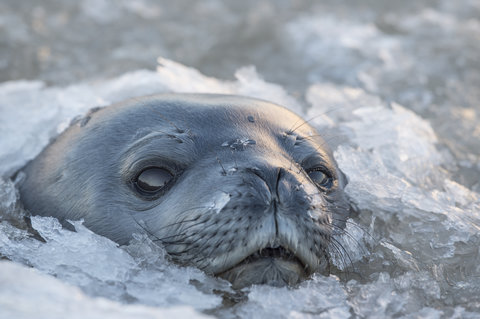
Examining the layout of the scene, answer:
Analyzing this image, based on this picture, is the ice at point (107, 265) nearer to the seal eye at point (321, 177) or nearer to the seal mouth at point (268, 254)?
the seal mouth at point (268, 254)

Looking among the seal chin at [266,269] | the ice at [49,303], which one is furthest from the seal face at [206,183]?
the ice at [49,303]

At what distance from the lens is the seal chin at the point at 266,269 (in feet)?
7.59

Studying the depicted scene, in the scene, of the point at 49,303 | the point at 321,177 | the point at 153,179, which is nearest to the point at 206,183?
the point at 153,179

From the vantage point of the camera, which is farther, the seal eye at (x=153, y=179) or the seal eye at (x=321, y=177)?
the seal eye at (x=321, y=177)

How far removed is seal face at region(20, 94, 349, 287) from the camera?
7.64 ft

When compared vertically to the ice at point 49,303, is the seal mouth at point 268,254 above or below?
above

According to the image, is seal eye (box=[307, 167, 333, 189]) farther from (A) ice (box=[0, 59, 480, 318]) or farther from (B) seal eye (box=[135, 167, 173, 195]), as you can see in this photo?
(B) seal eye (box=[135, 167, 173, 195])

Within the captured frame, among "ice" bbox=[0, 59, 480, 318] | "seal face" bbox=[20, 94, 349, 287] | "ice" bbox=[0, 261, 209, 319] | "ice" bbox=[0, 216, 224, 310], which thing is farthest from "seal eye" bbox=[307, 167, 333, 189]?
"ice" bbox=[0, 261, 209, 319]

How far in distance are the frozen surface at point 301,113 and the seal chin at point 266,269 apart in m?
0.04

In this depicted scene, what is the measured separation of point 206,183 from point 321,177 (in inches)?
27.3

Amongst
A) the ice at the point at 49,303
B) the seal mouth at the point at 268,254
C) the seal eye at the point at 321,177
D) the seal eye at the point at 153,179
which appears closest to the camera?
the ice at the point at 49,303

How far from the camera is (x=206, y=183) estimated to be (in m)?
2.56

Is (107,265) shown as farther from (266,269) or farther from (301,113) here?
(301,113)

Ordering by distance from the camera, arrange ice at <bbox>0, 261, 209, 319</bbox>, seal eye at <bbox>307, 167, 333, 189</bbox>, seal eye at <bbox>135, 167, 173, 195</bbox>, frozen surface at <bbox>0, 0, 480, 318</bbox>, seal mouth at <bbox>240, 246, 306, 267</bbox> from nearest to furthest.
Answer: ice at <bbox>0, 261, 209, 319</bbox>
seal mouth at <bbox>240, 246, 306, 267</bbox>
frozen surface at <bbox>0, 0, 480, 318</bbox>
seal eye at <bbox>135, 167, 173, 195</bbox>
seal eye at <bbox>307, 167, 333, 189</bbox>
